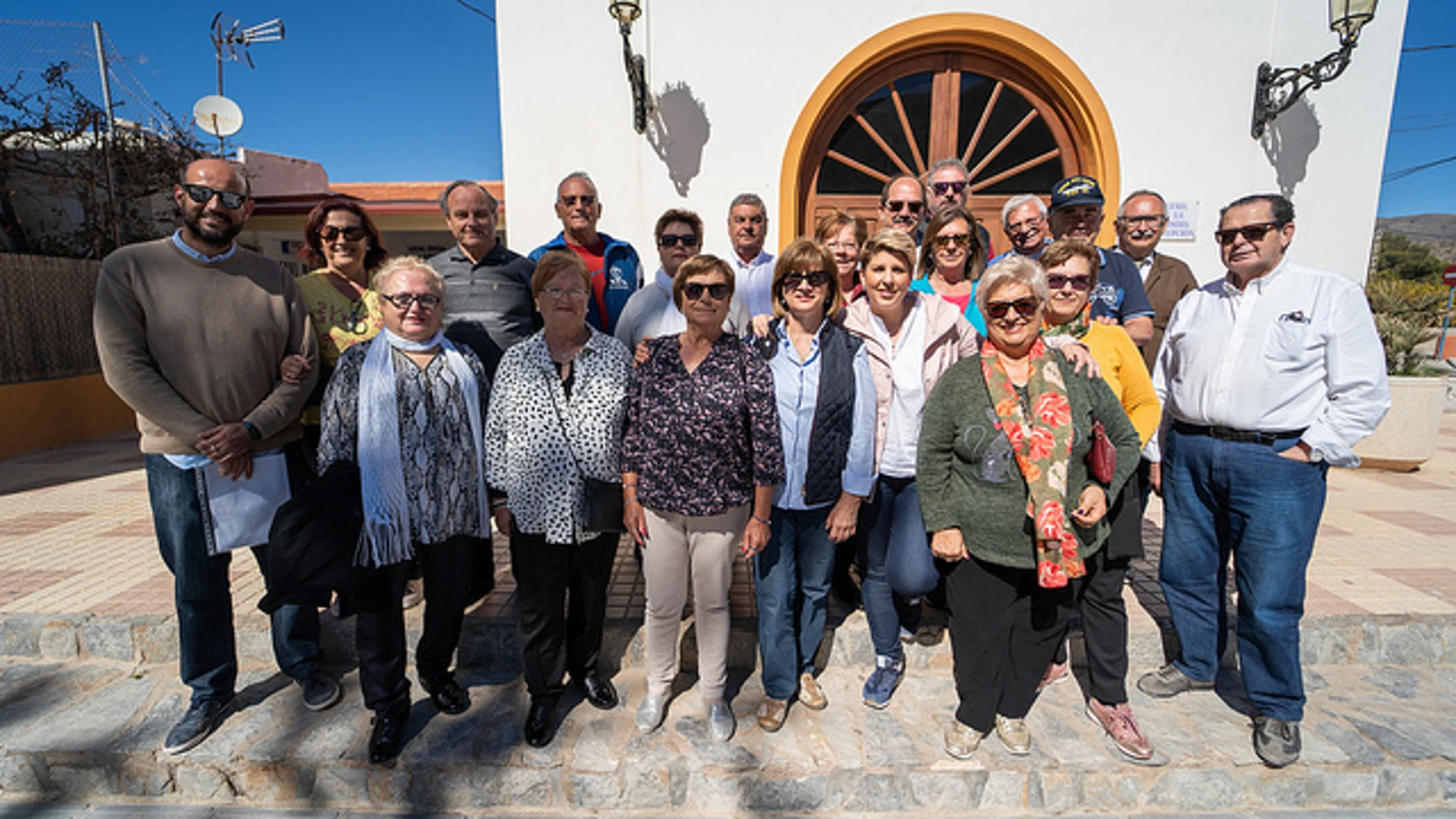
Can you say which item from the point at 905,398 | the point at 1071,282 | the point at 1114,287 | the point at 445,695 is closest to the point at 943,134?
the point at 1114,287

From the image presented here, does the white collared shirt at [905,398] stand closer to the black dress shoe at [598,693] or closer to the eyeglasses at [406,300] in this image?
the black dress shoe at [598,693]

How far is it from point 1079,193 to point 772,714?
2.83m

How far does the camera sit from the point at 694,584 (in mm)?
2305

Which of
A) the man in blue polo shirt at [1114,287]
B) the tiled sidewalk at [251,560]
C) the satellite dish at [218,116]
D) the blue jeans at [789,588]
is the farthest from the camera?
the satellite dish at [218,116]

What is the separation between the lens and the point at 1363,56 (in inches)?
193

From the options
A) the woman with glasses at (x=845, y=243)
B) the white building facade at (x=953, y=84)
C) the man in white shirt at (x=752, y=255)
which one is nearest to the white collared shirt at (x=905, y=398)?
the woman with glasses at (x=845, y=243)

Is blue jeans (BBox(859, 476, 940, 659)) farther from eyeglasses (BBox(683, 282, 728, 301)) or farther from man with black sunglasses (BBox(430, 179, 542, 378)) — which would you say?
man with black sunglasses (BBox(430, 179, 542, 378))

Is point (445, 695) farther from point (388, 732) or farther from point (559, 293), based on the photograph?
point (559, 293)

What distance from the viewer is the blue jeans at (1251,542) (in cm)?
232

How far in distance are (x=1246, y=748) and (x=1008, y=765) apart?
99cm

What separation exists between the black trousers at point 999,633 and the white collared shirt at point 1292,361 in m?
1.04

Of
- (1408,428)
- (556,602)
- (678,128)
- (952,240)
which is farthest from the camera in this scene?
(1408,428)

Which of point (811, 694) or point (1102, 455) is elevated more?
point (1102, 455)

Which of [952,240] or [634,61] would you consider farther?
[634,61]
